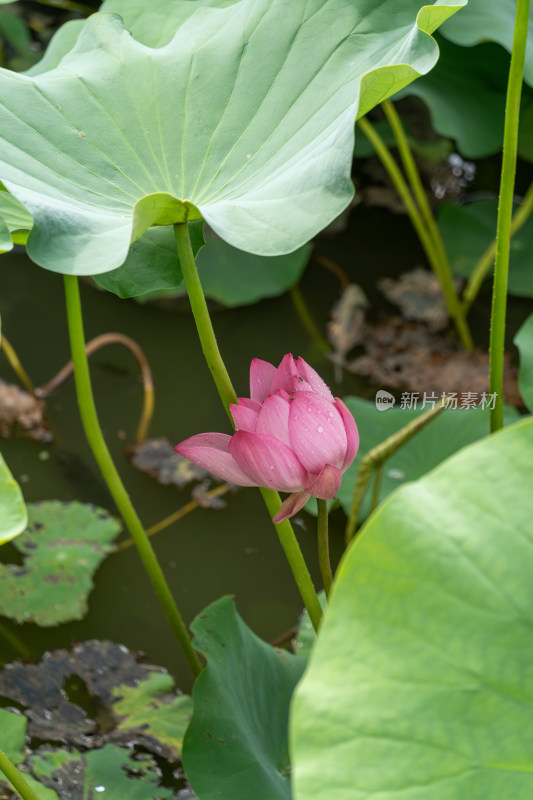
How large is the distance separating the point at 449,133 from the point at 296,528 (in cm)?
87

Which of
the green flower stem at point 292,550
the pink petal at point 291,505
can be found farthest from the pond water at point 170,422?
the pink petal at point 291,505

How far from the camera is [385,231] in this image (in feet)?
6.66

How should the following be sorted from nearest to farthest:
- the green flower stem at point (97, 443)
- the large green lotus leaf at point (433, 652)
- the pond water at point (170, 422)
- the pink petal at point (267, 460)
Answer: the large green lotus leaf at point (433, 652)
the pink petal at point (267, 460)
the green flower stem at point (97, 443)
the pond water at point (170, 422)

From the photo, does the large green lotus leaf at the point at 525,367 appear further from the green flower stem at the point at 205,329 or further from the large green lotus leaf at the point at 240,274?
the large green lotus leaf at the point at 240,274

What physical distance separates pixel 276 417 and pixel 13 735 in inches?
22.9

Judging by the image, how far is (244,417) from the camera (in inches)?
24.8

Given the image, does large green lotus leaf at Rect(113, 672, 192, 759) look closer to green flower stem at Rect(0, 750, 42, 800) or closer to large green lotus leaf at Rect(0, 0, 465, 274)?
green flower stem at Rect(0, 750, 42, 800)

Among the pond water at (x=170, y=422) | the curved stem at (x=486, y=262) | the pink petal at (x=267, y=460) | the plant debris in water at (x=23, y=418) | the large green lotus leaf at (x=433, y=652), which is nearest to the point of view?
the large green lotus leaf at (x=433, y=652)

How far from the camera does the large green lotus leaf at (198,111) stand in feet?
2.11

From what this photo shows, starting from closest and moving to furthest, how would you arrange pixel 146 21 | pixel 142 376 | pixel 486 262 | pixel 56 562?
pixel 146 21 → pixel 56 562 → pixel 142 376 → pixel 486 262

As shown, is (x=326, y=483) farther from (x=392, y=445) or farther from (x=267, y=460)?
(x=392, y=445)

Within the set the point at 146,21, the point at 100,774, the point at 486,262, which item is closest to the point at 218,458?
the point at 100,774

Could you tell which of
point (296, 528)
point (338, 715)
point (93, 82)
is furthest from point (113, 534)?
point (338, 715)

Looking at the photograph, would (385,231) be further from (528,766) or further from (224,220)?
(528,766)
